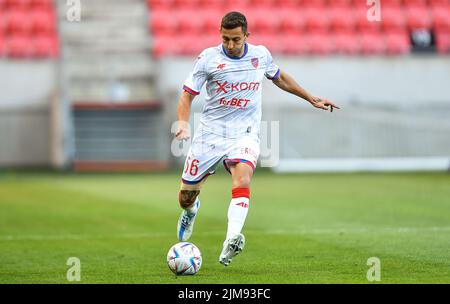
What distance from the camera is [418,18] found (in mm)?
26766

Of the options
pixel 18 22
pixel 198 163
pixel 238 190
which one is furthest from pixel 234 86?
pixel 18 22

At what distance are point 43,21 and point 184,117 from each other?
18246 millimetres

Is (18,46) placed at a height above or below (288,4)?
below

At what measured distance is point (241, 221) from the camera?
845cm

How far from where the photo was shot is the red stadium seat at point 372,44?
83.7 ft

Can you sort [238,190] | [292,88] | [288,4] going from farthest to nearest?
[288,4] → [292,88] → [238,190]

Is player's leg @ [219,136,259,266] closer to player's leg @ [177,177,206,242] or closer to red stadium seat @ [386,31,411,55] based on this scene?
player's leg @ [177,177,206,242]

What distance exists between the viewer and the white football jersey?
8.93 m

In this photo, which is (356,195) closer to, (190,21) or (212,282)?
(212,282)

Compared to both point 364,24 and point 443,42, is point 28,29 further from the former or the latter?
point 443,42

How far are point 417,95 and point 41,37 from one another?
9.64m

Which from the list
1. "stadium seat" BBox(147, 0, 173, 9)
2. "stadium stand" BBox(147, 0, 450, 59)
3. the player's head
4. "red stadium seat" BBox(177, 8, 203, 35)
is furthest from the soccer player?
"stadium seat" BBox(147, 0, 173, 9)
